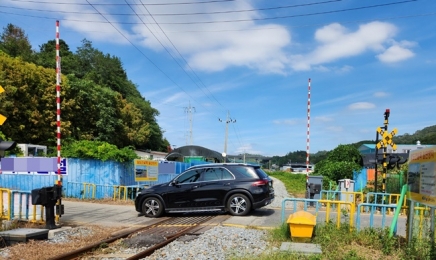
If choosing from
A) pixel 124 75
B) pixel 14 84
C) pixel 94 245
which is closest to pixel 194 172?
pixel 94 245

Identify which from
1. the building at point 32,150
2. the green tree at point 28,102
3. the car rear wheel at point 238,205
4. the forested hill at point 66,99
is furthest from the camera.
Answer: the forested hill at point 66,99

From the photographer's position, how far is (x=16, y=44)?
50500 millimetres

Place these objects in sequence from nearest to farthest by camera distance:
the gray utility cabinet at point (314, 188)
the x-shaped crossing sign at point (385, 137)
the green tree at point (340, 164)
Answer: the x-shaped crossing sign at point (385, 137) → the gray utility cabinet at point (314, 188) → the green tree at point (340, 164)

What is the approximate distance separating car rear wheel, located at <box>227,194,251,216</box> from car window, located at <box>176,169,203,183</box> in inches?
54.7

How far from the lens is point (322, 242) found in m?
7.34

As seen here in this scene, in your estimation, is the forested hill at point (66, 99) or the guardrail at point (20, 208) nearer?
the guardrail at point (20, 208)

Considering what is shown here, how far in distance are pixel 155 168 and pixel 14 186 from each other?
22.8ft

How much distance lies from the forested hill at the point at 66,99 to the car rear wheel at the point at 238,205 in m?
24.9

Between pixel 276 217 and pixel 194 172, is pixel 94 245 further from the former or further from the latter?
pixel 276 217

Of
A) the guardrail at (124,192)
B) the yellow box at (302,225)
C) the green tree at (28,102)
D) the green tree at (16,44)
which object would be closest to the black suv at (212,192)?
the yellow box at (302,225)

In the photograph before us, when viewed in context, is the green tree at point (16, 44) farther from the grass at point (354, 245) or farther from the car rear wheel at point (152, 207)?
the grass at point (354, 245)

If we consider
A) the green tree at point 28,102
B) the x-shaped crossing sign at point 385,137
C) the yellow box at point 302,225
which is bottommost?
the yellow box at point 302,225

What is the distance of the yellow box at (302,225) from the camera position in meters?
7.47

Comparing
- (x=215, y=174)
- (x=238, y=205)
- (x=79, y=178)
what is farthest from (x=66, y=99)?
(x=238, y=205)
